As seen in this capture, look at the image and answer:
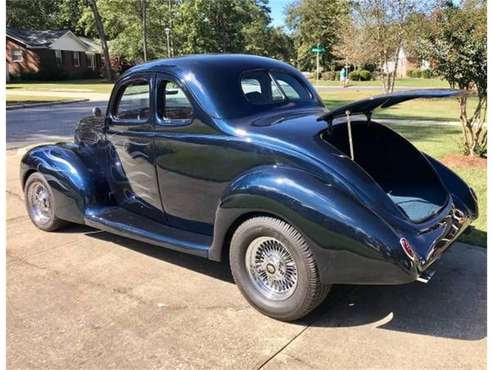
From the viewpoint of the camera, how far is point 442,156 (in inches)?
325

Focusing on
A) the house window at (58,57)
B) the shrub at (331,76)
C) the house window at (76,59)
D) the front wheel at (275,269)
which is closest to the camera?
the front wheel at (275,269)

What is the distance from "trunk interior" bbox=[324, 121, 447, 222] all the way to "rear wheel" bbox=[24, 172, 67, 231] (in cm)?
298

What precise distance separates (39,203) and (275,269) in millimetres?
3028

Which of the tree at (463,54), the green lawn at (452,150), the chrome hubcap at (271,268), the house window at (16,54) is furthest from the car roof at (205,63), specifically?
the house window at (16,54)

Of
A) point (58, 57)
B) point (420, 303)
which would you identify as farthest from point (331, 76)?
point (420, 303)

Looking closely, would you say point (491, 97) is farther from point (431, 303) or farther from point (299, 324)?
point (299, 324)

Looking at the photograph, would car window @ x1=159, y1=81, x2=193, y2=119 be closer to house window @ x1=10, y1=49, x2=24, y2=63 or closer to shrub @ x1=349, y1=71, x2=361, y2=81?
house window @ x1=10, y1=49, x2=24, y2=63

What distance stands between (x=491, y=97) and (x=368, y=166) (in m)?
3.96

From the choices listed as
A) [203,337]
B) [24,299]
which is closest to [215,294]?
[203,337]

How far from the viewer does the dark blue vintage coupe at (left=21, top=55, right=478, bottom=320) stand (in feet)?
10.3

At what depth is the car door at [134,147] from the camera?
4301 millimetres

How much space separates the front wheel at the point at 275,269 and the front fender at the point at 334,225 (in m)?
0.08

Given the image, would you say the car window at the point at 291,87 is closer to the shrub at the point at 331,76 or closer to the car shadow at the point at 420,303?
the car shadow at the point at 420,303

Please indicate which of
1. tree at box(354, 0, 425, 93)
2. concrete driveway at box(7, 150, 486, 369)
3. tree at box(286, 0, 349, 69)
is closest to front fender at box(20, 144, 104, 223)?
concrete driveway at box(7, 150, 486, 369)
